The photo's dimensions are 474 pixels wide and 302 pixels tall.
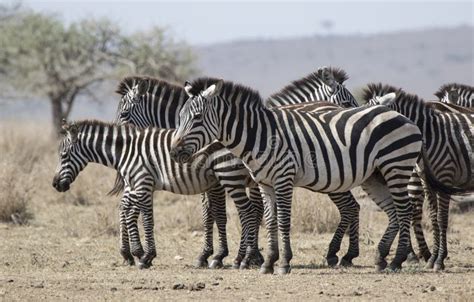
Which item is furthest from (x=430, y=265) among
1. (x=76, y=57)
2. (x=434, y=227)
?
(x=76, y=57)

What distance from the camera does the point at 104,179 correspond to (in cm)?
1841

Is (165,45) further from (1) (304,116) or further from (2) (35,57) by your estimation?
(1) (304,116)

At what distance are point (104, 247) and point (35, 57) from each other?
646 inches

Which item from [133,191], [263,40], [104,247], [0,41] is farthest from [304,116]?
[263,40]

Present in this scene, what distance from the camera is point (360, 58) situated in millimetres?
111625

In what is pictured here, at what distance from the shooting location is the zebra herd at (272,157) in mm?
10188

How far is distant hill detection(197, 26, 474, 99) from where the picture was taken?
311ft

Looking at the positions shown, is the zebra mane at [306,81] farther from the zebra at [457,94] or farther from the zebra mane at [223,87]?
the zebra mane at [223,87]

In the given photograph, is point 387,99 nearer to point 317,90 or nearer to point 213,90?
point 317,90

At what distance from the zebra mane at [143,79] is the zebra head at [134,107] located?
36 millimetres

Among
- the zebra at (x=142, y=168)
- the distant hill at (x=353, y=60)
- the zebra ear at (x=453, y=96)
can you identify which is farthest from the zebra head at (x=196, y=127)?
the distant hill at (x=353, y=60)

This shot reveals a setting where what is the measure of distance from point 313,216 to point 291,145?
12.0 feet

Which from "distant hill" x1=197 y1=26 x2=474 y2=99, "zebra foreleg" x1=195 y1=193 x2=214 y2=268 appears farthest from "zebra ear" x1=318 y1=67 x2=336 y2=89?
"distant hill" x1=197 y1=26 x2=474 y2=99

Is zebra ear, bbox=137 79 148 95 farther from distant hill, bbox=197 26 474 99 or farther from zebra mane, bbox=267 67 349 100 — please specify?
distant hill, bbox=197 26 474 99
